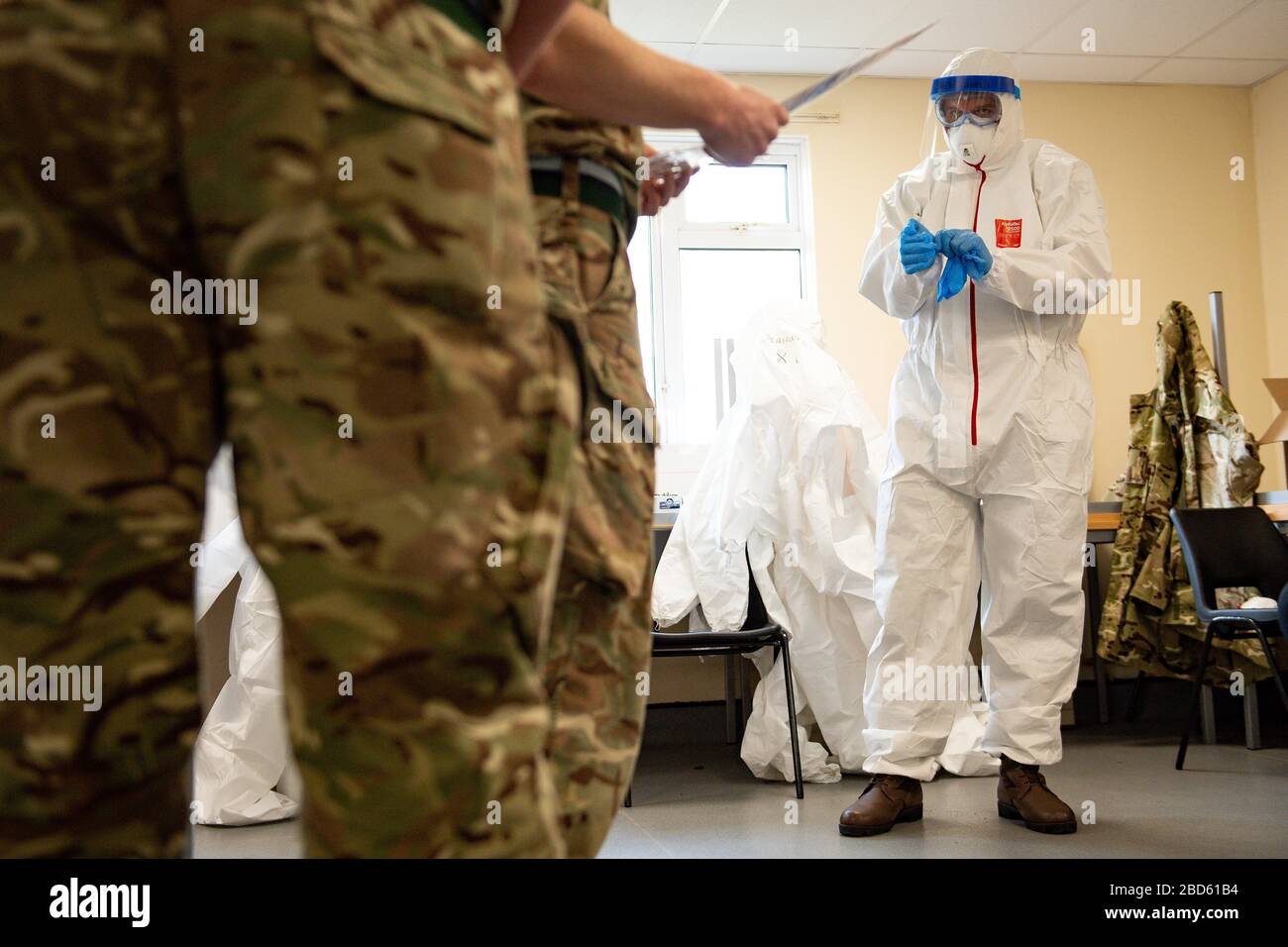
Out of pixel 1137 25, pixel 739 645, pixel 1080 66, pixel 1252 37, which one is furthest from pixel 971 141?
pixel 1252 37

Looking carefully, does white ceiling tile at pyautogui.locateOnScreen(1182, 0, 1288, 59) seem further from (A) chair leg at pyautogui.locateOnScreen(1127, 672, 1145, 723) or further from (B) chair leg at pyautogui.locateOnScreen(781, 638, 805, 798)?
(B) chair leg at pyautogui.locateOnScreen(781, 638, 805, 798)

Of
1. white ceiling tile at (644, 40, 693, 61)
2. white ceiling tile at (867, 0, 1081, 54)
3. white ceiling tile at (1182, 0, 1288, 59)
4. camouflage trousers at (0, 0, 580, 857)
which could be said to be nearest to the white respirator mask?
camouflage trousers at (0, 0, 580, 857)

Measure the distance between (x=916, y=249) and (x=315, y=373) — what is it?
207cm

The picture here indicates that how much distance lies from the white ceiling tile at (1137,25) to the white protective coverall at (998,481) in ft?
9.57

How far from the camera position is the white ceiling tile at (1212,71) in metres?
5.46

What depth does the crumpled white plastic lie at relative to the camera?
2.68 m

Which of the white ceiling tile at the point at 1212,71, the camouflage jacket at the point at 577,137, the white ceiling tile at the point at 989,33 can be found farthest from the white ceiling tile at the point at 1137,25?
the camouflage jacket at the point at 577,137

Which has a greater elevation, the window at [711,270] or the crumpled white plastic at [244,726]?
the window at [711,270]

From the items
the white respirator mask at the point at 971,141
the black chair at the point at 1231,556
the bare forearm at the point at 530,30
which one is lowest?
the black chair at the point at 1231,556

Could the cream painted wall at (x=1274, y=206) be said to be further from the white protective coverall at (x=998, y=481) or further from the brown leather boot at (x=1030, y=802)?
the brown leather boot at (x=1030, y=802)

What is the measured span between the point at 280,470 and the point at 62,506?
14cm

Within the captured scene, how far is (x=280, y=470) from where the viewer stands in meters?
0.50
